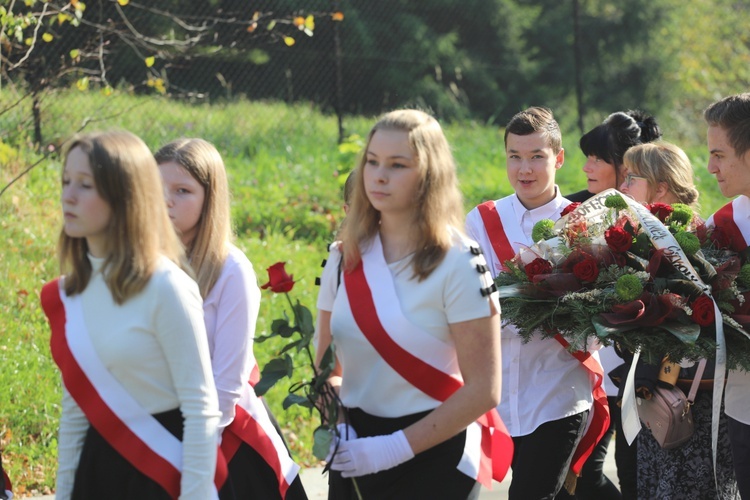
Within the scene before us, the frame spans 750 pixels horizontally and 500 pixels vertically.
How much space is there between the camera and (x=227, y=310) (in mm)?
3533

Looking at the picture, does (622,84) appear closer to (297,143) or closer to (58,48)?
(297,143)

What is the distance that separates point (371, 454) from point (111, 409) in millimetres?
734

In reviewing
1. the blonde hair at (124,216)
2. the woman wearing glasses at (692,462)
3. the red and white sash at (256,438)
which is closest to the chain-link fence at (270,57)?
the woman wearing glasses at (692,462)

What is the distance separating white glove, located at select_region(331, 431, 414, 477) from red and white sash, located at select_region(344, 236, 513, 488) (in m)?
0.18

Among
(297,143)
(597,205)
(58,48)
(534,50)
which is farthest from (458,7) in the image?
(597,205)

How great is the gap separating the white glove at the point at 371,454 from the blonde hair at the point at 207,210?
0.91 m

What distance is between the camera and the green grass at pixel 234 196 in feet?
21.4

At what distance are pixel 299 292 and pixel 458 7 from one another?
11818mm

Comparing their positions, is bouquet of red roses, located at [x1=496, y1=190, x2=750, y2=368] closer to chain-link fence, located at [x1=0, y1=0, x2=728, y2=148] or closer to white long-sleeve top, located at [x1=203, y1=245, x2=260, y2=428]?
white long-sleeve top, located at [x1=203, y1=245, x2=260, y2=428]

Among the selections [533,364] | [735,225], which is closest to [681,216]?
[735,225]

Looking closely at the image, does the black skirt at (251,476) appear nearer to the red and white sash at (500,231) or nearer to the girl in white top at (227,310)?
the girl in white top at (227,310)

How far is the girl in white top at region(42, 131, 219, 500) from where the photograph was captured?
276 centimetres

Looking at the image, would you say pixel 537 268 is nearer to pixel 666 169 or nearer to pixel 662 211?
pixel 662 211

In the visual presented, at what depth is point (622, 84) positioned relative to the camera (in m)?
21.7
